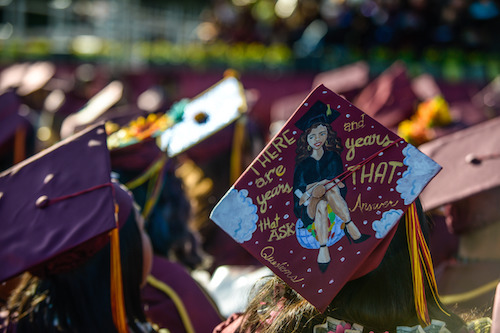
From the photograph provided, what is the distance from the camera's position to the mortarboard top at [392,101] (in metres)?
4.12

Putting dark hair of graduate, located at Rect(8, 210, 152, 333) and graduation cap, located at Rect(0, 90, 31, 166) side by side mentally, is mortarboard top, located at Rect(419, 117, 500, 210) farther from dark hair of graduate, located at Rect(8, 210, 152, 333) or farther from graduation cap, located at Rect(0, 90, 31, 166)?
graduation cap, located at Rect(0, 90, 31, 166)

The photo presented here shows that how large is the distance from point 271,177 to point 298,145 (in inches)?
3.9

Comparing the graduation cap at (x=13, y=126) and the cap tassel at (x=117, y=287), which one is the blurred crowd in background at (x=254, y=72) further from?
the cap tassel at (x=117, y=287)

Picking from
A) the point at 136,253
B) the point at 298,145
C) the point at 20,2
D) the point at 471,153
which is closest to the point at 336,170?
the point at 298,145

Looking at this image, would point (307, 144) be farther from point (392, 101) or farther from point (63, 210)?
point (392, 101)

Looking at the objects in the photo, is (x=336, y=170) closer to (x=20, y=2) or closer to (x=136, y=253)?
(x=136, y=253)

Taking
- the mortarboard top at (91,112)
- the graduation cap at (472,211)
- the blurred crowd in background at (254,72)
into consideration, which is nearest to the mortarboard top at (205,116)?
the blurred crowd in background at (254,72)

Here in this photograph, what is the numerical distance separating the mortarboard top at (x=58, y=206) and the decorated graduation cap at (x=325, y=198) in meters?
0.43

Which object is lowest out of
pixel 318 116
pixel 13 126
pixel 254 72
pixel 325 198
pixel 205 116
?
pixel 254 72

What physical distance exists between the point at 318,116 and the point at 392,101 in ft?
9.77

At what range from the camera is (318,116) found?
1.38 metres

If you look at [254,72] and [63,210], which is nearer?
[63,210]

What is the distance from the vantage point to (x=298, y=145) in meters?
1.38

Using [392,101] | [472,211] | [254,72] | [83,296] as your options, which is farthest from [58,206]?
[254,72]
